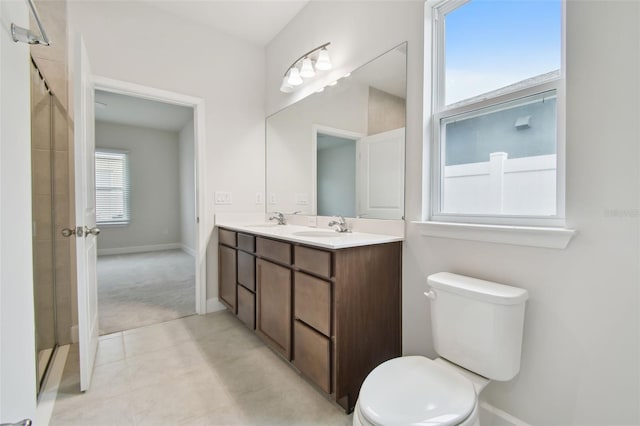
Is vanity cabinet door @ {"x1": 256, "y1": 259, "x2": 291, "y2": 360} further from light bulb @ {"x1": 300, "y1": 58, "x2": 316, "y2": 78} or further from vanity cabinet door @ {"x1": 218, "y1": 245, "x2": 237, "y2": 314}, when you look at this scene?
light bulb @ {"x1": 300, "y1": 58, "x2": 316, "y2": 78}

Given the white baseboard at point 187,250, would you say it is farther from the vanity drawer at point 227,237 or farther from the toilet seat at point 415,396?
the toilet seat at point 415,396

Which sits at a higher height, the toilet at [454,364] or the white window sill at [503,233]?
the white window sill at [503,233]

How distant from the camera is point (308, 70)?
7.57ft

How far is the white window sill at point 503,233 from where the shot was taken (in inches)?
43.5

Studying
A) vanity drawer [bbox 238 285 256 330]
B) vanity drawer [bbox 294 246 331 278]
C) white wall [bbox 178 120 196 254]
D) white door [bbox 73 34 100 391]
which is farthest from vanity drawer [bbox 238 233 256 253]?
white wall [bbox 178 120 196 254]

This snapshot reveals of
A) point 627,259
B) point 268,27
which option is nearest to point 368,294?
point 627,259

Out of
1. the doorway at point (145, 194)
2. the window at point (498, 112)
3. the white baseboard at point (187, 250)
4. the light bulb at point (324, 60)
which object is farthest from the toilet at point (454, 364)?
the white baseboard at point (187, 250)

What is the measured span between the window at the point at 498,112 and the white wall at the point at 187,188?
4763mm

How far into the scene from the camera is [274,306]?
73.1 inches

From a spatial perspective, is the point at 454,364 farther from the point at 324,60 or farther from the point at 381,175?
the point at 324,60

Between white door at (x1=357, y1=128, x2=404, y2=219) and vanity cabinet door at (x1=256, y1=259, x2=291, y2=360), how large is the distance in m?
0.68

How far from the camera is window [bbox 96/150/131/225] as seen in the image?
545cm

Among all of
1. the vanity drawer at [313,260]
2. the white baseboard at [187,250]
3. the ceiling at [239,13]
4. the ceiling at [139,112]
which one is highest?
the ceiling at [239,13]

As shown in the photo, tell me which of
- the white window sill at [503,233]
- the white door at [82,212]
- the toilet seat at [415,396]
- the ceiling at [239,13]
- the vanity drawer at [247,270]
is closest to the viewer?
the toilet seat at [415,396]
